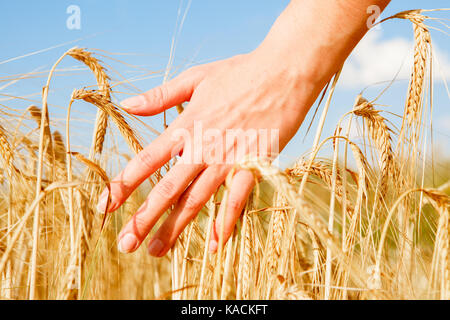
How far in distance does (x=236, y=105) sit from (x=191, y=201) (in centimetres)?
33

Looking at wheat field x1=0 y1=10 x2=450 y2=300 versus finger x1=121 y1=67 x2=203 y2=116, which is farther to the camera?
finger x1=121 y1=67 x2=203 y2=116

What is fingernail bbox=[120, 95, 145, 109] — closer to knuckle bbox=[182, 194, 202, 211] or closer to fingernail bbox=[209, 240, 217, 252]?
knuckle bbox=[182, 194, 202, 211]

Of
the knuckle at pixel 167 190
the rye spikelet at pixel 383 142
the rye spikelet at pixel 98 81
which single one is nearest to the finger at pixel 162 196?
the knuckle at pixel 167 190

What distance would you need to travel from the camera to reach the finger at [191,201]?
3.73 ft

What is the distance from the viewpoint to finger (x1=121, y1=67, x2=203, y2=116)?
1222 millimetres

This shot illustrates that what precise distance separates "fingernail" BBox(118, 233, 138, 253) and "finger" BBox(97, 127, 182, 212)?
0.35ft

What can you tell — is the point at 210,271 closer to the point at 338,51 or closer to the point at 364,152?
the point at 364,152

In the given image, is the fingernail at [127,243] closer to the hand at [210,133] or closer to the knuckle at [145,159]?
the hand at [210,133]

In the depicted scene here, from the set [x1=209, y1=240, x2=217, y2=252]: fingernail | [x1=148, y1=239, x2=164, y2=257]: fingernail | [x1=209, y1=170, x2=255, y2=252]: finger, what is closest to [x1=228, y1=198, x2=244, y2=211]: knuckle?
[x1=209, y1=170, x2=255, y2=252]: finger

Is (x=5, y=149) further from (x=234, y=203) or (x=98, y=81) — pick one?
(x=234, y=203)

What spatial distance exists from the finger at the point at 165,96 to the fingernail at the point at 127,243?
1.27 ft

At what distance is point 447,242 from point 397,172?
0.50 metres

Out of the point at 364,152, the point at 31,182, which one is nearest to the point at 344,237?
the point at 364,152

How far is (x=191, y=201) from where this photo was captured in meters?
1.17
